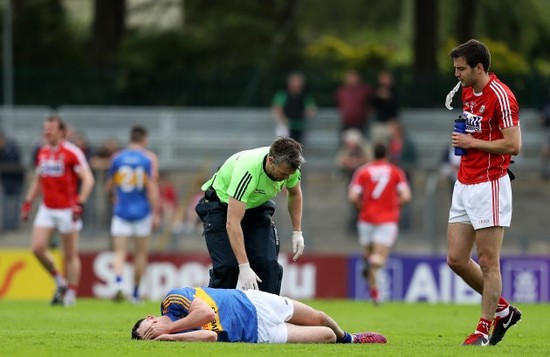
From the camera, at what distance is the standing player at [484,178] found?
1121cm

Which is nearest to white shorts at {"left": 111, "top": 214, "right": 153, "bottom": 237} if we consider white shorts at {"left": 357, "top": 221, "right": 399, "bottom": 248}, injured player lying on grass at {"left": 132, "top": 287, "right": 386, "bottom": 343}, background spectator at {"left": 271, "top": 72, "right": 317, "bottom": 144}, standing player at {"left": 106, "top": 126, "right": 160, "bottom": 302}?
standing player at {"left": 106, "top": 126, "right": 160, "bottom": 302}

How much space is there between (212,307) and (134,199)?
8.93 metres

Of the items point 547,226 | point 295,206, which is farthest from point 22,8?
point 295,206

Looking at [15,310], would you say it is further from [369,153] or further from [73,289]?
[369,153]

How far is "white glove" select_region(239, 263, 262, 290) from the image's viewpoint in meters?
→ 11.6

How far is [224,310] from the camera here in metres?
10.9

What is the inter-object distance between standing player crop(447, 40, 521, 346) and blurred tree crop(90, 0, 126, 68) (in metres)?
23.1

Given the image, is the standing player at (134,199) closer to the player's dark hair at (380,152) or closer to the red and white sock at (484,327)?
the player's dark hair at (380,152)

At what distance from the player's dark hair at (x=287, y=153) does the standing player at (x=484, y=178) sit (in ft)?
4.48

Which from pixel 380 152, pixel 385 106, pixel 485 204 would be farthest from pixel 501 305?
pixel 385 106

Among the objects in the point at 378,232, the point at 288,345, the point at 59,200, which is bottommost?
the point at 288,345

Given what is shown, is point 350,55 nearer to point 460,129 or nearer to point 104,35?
point 104,35

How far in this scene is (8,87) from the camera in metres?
30.7

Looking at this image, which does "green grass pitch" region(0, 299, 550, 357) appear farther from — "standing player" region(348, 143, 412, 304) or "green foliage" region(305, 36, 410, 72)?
"green foliage" region(305, 36, 410, 72)
